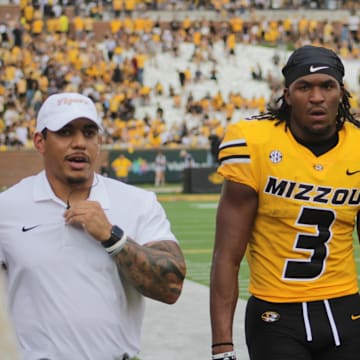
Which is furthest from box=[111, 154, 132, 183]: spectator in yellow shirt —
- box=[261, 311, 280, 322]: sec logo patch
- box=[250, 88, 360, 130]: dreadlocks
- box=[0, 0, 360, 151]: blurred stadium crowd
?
box=[261, 311, 280, 322]: sec logo patch

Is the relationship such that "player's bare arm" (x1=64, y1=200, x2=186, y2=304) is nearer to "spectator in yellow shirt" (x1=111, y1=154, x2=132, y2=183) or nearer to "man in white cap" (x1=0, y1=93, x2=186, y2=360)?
"man in white cap" (x1=0, y1=93, x2=186, y2=360)

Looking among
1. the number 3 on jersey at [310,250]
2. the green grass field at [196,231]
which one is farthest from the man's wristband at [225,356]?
the green grass field at [196,231]

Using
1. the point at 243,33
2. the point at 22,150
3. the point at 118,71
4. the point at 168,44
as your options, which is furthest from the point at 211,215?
the point at 243,33

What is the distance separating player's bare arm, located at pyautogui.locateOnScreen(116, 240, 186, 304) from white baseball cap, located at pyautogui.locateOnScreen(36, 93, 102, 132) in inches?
17.8

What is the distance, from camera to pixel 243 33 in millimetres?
44344

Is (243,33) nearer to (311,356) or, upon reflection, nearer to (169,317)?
(169,317)

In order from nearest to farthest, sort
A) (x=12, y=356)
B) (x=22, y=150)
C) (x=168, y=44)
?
(x=12, y=356)
(x=22, y=150)
(x=168, y=44)

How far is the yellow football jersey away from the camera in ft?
14.5

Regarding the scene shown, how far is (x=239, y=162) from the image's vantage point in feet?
14.5

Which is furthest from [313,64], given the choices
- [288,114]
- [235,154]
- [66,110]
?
[66,110]

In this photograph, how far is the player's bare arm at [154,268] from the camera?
3.71 metres

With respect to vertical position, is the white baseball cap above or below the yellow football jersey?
above

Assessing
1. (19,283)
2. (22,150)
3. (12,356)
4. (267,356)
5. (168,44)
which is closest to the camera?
(12,356)

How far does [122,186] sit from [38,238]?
37 centimetres
